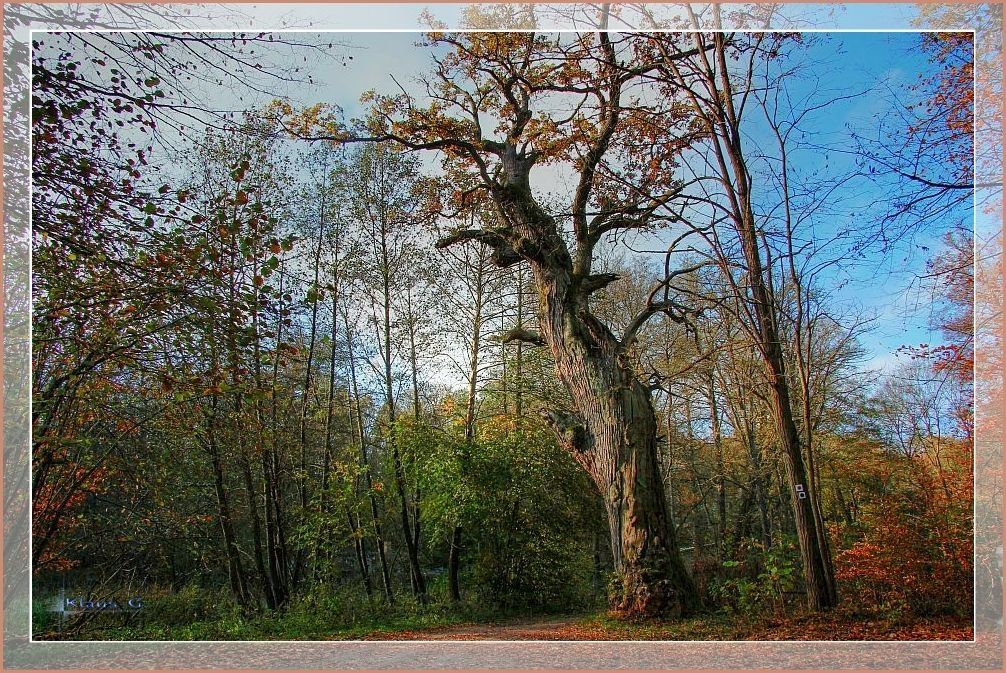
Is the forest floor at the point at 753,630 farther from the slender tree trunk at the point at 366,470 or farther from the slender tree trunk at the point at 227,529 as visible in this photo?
the slender tree trunk at the point at 366,470

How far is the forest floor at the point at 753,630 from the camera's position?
10.7 ft

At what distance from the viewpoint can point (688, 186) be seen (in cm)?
420

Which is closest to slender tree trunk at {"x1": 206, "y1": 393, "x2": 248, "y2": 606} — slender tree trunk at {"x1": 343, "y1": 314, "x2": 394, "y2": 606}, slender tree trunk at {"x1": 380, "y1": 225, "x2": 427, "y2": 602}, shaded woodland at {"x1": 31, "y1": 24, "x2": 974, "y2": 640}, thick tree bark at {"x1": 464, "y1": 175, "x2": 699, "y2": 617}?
shaded woodland at {"x1": 31, "y1": 24, "x2": 974, "y2": 640}

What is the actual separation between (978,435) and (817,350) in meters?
1.32

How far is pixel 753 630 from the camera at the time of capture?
335 cm

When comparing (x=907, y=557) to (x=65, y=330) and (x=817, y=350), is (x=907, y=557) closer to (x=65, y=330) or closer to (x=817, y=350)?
(x=817, y=350)

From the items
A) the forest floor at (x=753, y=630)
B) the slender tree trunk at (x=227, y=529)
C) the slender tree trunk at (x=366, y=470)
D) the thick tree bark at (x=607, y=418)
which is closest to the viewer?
the forest floor at (x=753, y=630)

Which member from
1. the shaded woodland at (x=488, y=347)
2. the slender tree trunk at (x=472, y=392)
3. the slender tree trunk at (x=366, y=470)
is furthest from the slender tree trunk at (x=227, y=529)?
the slender tree trunk at (x=472, y=392)

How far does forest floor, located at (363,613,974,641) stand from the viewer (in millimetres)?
3252

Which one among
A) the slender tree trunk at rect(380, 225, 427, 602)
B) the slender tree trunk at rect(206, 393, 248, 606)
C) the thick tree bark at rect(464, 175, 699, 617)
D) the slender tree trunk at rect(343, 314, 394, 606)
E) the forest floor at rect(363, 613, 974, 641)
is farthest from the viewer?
the slender tree trunk at rect(380, 225, 427, 602)

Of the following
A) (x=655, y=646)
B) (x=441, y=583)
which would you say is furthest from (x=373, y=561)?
(x=655, y=646)

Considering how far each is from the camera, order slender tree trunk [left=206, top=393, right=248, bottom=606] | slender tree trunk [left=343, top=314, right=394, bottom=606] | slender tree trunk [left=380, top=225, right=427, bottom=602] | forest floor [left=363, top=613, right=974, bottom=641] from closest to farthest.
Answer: forest floor [left=363, top=613, right=974, bottom=641], slender tree trunk [left=206, top=393, right=248, bottom=606], slender tree trunk [left=343, top=314, right=394, bottom=606], slender tree trunk [left=380, top=225, right=427, bottom=602]

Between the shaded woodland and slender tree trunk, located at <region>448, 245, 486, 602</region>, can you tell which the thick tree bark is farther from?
slender tree trunk, located at <region>448, 245, 486, 602</region>

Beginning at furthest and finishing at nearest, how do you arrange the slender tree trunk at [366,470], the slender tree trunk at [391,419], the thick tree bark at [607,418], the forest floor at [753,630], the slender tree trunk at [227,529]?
the slender tree trunk at [391,419] < the slender tree trunk at [366,470] < the slender tree trunk at [227,529] < the thick tree bark at [607,418] < the forest floor at [753,630]
